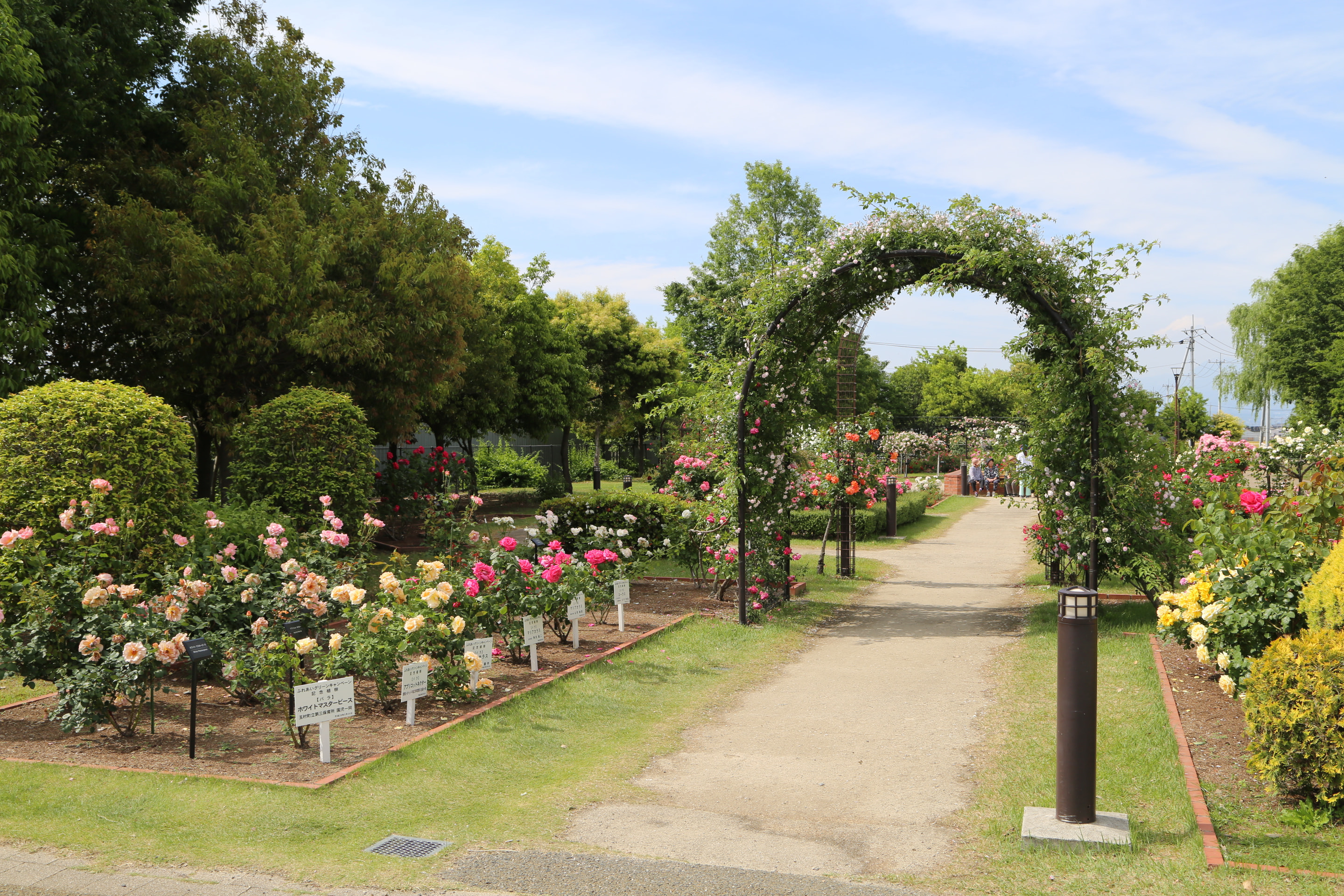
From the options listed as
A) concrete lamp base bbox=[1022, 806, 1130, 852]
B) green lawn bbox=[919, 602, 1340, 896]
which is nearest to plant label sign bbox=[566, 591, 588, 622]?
green lawn bbox=[919, 602, 1340, 896]

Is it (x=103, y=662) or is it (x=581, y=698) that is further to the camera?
(x=581, y=698)

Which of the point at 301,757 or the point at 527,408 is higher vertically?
the point at 527,408

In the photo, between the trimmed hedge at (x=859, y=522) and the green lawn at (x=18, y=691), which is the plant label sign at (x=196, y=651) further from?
the trimmed hedge at (x=859, y=522)

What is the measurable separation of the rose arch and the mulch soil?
209 centimetres

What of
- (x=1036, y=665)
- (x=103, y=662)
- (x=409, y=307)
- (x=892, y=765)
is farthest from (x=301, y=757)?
(x=409, y=307)

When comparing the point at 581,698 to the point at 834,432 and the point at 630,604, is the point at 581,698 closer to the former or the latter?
the point at 630,604

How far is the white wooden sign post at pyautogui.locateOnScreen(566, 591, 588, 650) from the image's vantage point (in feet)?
28.1

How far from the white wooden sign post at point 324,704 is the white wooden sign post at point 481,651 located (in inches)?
49.9

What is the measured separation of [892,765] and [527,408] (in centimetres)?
2082

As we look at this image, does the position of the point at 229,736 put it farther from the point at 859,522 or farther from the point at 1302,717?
the point at 859,522

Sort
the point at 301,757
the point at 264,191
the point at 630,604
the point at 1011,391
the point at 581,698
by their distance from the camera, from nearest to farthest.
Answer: the point at 301,757
the point at 581,698
the point at 630,604
the point at 264,191
the point at 1011,391

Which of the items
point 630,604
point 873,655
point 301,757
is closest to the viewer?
point 301,757

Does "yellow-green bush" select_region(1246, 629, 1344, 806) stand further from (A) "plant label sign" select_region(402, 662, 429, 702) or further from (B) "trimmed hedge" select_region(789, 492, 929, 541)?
(B) "trimmed hedge" select_region(789, 492, 929, 541)

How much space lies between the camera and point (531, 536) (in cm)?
938
